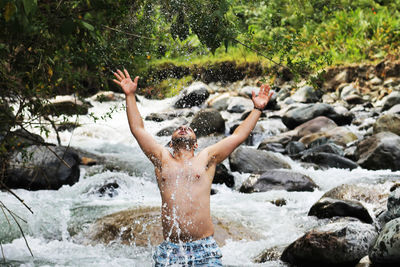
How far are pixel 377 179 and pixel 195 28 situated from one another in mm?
6265

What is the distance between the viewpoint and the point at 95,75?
4.34 meters

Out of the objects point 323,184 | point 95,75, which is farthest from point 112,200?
point 95,75

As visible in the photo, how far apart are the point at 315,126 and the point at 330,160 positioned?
305 cm

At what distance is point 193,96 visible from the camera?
19375 millimetres

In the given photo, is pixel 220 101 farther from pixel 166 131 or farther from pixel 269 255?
pixel 269 255

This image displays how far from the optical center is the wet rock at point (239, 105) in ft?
57.4

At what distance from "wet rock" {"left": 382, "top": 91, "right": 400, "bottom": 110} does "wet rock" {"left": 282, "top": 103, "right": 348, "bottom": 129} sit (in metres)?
1.44

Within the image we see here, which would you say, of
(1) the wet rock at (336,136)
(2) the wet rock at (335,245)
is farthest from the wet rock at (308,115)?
(2) the wet rock at (335,245)

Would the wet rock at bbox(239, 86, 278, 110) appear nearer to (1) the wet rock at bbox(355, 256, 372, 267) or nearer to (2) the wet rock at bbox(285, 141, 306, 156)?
(2) the wet rock at bbox(285, 141, 306, 156)

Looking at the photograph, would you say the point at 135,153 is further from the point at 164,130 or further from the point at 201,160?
the point at 201,160

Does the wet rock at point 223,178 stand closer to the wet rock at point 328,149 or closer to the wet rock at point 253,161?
the wet rock at point 253,161

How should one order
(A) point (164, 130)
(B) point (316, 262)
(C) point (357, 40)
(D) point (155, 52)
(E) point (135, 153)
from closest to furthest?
(D) point (155, 52) < (B) point (316, 262) < (E) point (135, 153) < (A) point (164, 130) < (C) point (357, 40)

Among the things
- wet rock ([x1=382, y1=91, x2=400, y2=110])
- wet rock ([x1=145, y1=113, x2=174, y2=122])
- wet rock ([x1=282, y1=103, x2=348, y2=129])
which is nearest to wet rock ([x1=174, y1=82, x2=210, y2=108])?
wet rock ([x1=145, y1=113, x2=174, y2=122])

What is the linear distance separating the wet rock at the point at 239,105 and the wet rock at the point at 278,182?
814 cm
